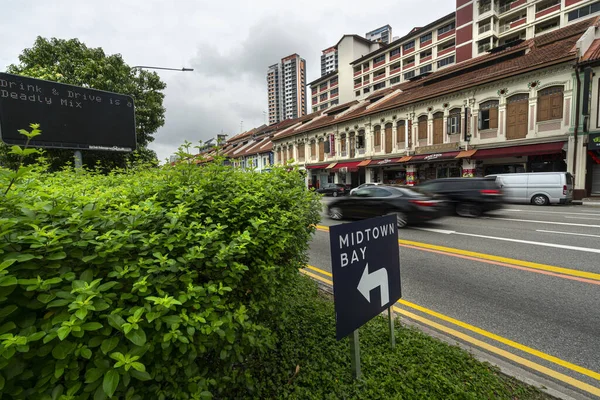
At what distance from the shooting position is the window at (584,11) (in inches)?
1190

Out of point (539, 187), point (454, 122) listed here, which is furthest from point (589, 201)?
point (454, 122)

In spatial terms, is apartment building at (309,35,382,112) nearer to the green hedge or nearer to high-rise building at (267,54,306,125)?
the green hedge

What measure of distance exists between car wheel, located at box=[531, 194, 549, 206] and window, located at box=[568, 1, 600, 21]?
2996cm

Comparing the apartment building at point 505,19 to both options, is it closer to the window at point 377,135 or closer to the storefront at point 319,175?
the window at point 377,135

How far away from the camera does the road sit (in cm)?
310

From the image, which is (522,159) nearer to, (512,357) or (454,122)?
(454,122)

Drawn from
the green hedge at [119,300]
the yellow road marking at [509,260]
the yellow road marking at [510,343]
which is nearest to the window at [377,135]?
the yellow road marking at [509,260]

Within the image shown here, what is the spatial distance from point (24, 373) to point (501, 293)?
573cm

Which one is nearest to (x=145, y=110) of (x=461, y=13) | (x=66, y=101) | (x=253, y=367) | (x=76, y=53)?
(x=76, y=53)

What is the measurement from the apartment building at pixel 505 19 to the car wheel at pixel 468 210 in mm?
33994

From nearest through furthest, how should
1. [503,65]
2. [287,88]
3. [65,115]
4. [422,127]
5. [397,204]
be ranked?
[65,115] < [397,204] < [503,65] < [422,127] < [287,88]

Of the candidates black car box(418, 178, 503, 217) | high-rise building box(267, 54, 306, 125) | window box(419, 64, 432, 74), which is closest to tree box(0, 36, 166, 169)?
black car box(418, 178, 503, 217)

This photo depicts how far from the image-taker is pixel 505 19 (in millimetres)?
38312

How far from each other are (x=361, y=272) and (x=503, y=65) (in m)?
29.6
